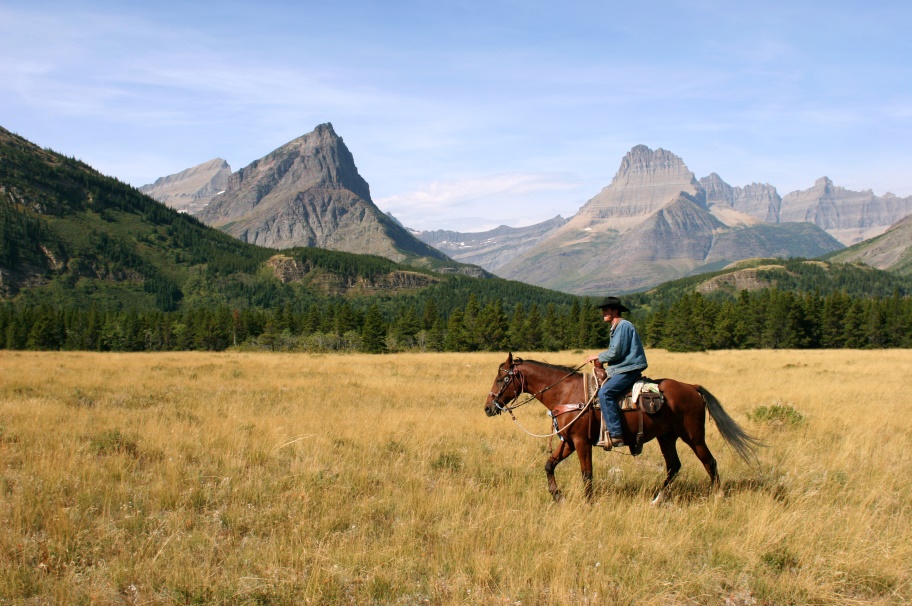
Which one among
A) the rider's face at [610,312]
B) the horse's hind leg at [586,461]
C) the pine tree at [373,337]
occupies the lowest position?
the pine tree at [373,337]

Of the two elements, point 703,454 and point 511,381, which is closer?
point 703,454

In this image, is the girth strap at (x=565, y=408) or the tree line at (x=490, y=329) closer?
the girth strap at (x=565, y=408)

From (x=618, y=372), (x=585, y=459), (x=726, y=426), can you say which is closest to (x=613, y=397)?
(x=618, y=372)

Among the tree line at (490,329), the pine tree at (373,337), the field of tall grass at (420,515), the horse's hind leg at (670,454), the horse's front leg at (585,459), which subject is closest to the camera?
the field of tall grass at (420,515)

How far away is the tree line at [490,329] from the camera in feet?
263

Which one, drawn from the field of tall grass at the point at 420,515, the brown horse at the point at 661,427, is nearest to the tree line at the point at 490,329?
the field of tall grass at the point at 420,515

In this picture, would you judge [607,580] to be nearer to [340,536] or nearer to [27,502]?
[340,536]

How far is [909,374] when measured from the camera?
2542 cm

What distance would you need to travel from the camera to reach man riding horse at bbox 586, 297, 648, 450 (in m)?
8.12

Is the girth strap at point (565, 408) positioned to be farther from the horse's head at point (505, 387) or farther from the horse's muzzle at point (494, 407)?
the horse's muzzle at point (494, 407)

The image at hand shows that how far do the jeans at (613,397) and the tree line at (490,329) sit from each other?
67.2m

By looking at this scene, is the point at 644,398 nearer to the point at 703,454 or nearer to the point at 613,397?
the point at 613,397

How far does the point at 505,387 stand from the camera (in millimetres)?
9273

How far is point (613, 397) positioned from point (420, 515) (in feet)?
11.2
